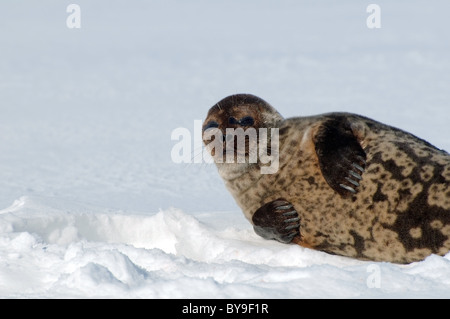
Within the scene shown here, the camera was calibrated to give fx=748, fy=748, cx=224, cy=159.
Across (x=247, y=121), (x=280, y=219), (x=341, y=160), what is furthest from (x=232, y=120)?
(x=341, y=160)

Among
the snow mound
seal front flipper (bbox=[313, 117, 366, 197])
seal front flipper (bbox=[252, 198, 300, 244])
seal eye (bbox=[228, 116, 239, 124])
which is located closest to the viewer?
the snow mound

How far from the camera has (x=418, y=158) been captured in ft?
15.7

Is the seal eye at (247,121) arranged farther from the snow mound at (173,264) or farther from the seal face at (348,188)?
the snow mound at (173,264)

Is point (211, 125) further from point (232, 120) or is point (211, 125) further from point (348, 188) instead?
point (348, 188)

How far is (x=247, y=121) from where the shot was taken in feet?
17.6

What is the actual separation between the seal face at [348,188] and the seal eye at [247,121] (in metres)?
0.01

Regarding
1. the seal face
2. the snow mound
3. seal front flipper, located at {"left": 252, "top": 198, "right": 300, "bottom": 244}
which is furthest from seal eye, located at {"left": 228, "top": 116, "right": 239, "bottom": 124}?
the snow mound

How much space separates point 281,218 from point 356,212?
0.52m

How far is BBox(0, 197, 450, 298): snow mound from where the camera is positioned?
3445 millimetres

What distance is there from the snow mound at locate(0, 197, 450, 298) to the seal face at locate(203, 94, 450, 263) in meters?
0.18

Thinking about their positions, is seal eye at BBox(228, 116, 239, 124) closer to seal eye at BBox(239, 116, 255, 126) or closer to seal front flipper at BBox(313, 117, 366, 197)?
seal eye at BBox(239, 116, 255, 126)

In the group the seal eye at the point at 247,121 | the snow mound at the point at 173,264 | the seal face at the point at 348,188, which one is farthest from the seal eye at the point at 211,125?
the snow mound at the point at 173,264

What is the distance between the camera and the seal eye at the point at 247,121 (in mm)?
5320

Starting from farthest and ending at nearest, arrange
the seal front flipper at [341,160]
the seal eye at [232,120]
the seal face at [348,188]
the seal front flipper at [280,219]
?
the seal eye at [232,120] < the seal front flipper at [280,219] < the seal front flipper at [341,160] < the seal face at [348,188]
